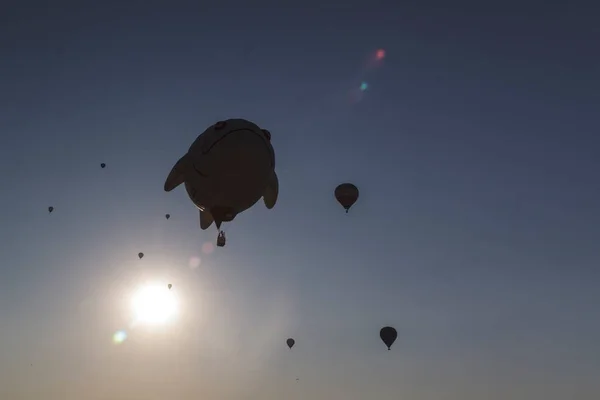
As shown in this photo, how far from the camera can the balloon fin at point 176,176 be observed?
19.2 metres

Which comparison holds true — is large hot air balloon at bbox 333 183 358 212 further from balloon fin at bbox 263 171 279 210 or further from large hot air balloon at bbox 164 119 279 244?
large hot air balloon at bbox 164 119 279 244

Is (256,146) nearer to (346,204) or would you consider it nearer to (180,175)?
(180,175)

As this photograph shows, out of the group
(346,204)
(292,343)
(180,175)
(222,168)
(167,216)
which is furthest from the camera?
(292,343)

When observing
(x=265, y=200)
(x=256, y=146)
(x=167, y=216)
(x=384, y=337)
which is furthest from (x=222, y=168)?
(x=384, y=337)

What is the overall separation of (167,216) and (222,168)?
17536mm

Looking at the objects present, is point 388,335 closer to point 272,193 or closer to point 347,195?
point 347,195

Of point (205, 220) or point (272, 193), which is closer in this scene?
point (272, 193)

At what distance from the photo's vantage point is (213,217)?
19.4 metres

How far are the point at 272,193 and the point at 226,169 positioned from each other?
2844mm

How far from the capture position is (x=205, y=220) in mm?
20812

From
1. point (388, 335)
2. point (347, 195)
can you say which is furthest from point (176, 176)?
point (388, 335)

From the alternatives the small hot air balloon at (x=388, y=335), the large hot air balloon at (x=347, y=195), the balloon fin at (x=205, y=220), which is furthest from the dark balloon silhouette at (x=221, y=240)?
the small hot air balloon at (x=388, y=335)

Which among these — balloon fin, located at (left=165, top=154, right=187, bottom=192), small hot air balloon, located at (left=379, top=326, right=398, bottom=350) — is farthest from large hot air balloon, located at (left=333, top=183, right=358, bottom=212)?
balloon fin, located at (left=165, top=154, right=187, bottom=192)

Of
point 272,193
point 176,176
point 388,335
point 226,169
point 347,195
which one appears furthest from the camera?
point 388,335
